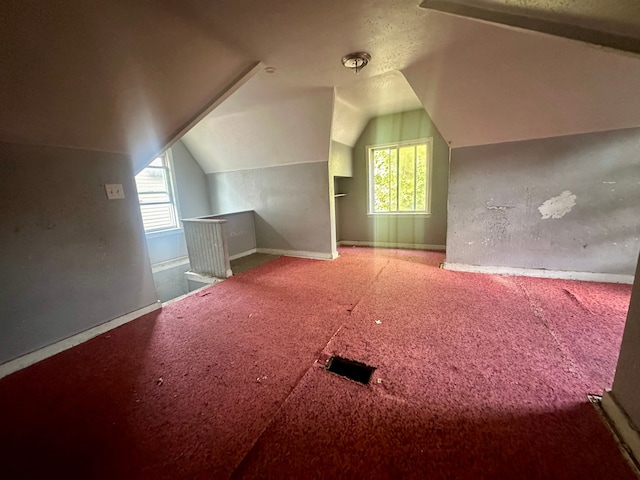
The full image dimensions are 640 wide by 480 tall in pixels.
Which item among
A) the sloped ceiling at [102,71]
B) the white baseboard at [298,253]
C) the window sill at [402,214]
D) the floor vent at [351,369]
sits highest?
the sloped ceiling at [102,71]

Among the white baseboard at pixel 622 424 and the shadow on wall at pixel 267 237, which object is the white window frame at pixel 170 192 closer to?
the shadow on wall at pixel 267 237

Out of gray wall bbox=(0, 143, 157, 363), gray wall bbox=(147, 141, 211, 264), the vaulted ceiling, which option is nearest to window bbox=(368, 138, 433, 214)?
the vaulted ceiling

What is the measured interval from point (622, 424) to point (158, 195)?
5545mm

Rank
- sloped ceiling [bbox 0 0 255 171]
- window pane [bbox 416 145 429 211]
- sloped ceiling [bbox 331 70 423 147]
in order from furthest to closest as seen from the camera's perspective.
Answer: window pane [bbox 416 145 429 211], sloped ceiling [bbox 331 70 423 147], sloped ceiling [bbox 0 0 255 171]

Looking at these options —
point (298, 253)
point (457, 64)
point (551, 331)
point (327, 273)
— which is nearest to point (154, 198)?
point (298, 253)

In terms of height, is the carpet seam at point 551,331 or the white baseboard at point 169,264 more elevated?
the white baseboard at point 169,264

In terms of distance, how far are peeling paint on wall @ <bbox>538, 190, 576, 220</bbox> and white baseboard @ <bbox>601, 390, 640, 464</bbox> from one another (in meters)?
2.24

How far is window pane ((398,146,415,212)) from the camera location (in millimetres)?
4531

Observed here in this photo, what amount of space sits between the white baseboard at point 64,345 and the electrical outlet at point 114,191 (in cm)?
112

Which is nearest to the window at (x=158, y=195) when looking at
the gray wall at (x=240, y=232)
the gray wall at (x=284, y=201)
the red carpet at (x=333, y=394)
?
the gray wall at (x=284, y=201)

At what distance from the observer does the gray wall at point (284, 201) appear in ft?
13.4

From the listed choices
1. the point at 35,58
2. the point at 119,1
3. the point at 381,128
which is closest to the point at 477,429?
the point at 119,1

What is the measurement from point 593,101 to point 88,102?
414 centimetres

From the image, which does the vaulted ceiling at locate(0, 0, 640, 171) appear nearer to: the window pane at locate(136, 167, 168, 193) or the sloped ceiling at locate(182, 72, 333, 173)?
the sloped ceiling at locate(182, 72, 333, 173)
